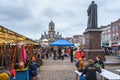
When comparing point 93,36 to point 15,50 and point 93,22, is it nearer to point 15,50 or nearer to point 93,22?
point 93,22

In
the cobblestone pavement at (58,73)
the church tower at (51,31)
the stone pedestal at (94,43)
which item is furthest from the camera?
the church tower at (51,31)

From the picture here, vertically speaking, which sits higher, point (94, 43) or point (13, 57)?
point (94, 43)

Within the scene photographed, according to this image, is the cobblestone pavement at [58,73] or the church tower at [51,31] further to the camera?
the church tower at [51,31]

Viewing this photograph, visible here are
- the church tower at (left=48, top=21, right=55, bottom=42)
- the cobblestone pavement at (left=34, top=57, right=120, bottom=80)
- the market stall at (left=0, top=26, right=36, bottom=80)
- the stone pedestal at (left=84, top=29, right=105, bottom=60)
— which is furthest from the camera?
the church tower at (left=48, top=21, right=55, bottom=42)

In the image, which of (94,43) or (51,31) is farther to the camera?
(51,31)

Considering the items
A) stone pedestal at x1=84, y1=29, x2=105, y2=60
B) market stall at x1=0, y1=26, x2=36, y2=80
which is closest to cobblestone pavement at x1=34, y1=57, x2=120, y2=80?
market stall at x1=0, y1=26, x2=36, y2=80

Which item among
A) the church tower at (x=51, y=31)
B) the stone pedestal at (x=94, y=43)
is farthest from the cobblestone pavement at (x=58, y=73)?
the church tower at (x=51, y=31)

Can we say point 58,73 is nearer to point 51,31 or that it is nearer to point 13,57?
point 13,57

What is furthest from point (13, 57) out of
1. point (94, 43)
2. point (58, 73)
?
point (94, 43)

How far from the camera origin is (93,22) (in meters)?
29.2

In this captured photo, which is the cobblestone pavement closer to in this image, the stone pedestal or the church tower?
the stone pedestal

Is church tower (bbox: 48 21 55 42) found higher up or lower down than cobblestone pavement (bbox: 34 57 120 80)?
higher up

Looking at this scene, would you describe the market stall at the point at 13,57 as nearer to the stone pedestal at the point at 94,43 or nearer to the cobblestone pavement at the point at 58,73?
the cobblestone pavement at the point at 58,73

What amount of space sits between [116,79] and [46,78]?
6.66 metres
